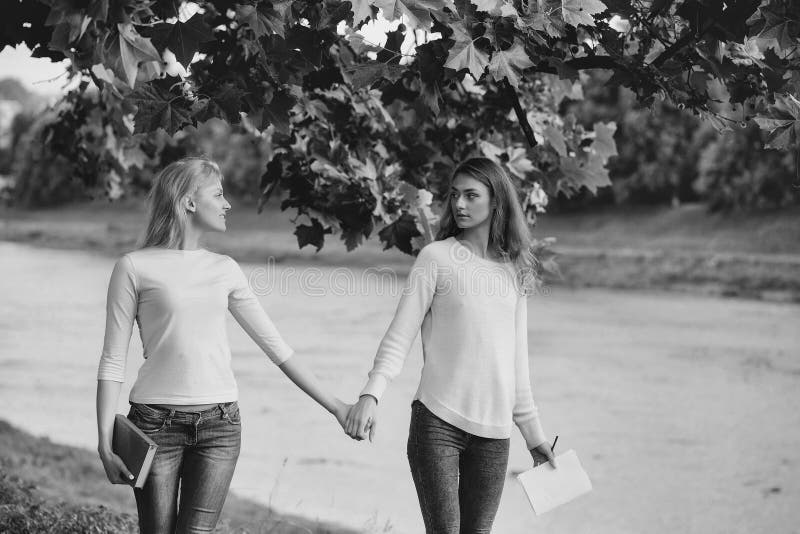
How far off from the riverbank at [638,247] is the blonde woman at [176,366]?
37.3 feet

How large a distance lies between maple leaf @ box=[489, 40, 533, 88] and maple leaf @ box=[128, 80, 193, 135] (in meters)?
1.10

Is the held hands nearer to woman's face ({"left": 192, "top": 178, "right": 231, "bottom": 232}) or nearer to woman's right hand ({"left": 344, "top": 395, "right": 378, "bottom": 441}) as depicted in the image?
woman's right hand ({"left": 344, "top": 395, "right": 378, "bottom": 441})

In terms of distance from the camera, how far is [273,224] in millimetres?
31203

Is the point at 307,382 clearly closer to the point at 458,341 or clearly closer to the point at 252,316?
the point at 252,316

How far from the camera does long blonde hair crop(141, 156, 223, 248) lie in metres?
2.81

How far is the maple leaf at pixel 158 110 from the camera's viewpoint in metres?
3.41

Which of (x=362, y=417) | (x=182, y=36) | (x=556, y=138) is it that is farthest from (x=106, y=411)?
(x=556, y=138)

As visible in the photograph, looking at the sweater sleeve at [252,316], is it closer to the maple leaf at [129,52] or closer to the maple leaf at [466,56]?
the maple leaf at [129,52]

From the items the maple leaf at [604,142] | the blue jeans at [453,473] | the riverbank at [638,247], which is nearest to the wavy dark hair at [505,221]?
the blue jeans at [453,473]

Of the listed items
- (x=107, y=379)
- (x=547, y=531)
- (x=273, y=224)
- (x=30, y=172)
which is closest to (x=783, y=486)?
(x=547, y=531)

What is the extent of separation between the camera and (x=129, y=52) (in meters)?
2.64

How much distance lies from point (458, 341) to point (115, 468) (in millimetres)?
1024

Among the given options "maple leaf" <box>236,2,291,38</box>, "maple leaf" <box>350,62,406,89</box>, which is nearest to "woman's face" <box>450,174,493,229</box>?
"maple leaf" <box>350,62,406,89</box>

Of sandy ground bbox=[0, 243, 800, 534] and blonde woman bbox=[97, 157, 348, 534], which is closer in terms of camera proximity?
blonde woman bbox=[97, 157, 348, 534]
